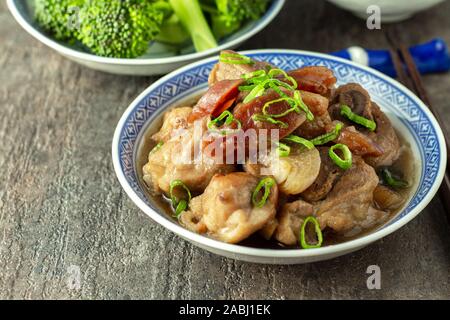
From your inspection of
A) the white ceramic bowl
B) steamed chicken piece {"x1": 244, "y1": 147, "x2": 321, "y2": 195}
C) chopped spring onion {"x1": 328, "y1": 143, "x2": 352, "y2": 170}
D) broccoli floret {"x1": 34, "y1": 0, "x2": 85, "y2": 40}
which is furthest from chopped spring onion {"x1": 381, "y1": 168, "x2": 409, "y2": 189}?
broccoli floret {"x1": 34, "y1": 0, "x2": 85, "y2": 40}

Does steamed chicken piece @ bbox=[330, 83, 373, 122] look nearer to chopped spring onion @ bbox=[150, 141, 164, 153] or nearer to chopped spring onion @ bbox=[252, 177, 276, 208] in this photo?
chopped spring onion @ bbox=[252, 177, 276, 208]

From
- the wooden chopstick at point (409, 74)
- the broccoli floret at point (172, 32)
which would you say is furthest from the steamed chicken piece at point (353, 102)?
the broccoli floret at point (172, 32)

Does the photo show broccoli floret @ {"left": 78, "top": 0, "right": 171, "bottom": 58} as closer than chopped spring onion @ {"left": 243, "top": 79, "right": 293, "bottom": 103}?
No

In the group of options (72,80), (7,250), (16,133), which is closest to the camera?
(7,250)

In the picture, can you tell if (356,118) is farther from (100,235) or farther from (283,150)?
(100,235)
